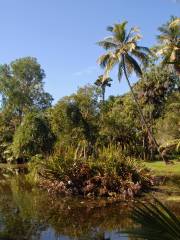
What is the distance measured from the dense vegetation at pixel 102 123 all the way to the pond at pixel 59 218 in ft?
6.06

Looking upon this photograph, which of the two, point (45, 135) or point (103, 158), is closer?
point (103, 158)

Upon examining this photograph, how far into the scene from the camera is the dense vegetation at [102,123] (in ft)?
64.0

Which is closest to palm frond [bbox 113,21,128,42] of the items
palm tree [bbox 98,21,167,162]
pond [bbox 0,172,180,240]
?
palm tree [bbox 98,21,167,162]

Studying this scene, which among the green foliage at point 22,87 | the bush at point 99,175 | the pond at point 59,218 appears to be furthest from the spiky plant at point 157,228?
the green foliage at point 22,87

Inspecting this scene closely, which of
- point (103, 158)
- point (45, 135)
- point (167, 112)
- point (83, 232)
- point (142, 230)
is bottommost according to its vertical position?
point (83, 232)

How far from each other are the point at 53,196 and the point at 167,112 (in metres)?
30.9

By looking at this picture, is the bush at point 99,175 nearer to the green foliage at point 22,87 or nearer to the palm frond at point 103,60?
the palm frond at point 103,60

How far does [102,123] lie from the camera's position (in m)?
50.6

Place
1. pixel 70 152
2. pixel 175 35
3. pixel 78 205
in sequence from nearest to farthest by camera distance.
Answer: pixel 78 205 < pixel 70 152 < pixel 175 35

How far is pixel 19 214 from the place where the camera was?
14.1 metres

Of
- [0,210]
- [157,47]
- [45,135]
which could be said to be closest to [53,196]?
[0,210]

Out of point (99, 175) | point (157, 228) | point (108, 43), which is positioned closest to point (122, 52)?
point (108, 43)

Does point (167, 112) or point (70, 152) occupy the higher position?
point (167, 112)

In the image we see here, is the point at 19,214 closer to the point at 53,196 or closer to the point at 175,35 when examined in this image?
the point at 53,196
